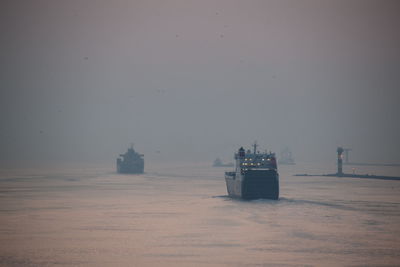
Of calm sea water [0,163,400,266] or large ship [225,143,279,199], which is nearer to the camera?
calm sea water [0,163,400,266]

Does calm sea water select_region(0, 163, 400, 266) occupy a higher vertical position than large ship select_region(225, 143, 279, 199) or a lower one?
lower

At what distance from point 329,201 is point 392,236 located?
147 feet

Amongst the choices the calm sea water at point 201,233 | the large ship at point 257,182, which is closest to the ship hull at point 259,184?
the large ship at point 257,182

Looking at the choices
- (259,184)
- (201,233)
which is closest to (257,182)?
(259,184)

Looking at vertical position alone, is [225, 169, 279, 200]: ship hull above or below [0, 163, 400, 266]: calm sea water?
above

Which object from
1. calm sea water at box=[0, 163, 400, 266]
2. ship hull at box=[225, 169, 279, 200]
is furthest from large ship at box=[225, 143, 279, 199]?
calm sea water at box=[0, 163, 400, 266]

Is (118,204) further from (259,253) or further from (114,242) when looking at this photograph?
(259,253)

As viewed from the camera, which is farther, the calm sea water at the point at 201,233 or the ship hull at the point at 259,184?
the ship hull at the point at 259,184

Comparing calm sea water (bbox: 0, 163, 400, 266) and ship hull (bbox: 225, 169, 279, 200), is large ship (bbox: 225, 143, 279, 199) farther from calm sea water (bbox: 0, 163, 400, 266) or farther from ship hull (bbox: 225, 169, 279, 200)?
calm sea water (bbox: 0, 163, 400, 266)

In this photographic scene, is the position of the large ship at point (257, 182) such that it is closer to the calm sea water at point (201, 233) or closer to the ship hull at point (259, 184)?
the ship hull at point (259, 184)

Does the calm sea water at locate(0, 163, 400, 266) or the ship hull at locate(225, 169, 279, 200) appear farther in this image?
the ship hull at locate(225, 169, 279, 200)

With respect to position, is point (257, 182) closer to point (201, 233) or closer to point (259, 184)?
point (259, 184)

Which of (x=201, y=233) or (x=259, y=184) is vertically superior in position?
(x=259, y=184)

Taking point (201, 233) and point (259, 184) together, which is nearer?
point (201, 233)
